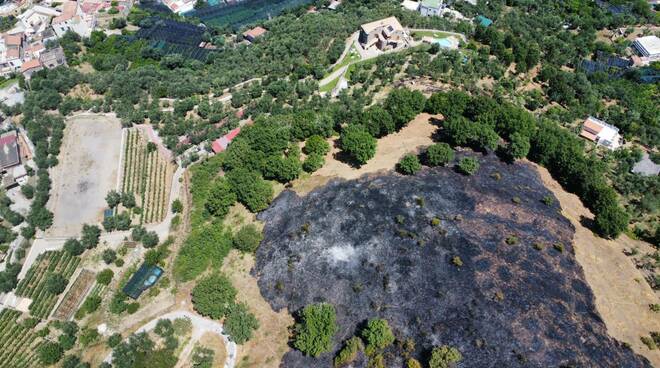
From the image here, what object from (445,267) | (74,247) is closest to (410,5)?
(445,267)

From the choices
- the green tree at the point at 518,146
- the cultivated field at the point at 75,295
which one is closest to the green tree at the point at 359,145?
the green tree at the point at 518,146

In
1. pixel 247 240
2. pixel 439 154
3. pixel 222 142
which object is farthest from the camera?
pixel 222 142

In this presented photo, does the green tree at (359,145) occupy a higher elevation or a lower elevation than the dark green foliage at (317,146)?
higher

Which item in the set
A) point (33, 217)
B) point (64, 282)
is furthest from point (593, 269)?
point (33, 217)

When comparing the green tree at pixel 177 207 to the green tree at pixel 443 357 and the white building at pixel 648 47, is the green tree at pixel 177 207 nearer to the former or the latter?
the green tree at pixel 443 357

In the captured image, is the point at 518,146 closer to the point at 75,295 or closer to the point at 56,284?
the point at 75,295

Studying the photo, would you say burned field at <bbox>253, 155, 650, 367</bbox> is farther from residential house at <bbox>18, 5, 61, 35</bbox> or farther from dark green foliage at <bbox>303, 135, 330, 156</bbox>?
residential house at <bbox>18, 5, 61, 35</bbox>
